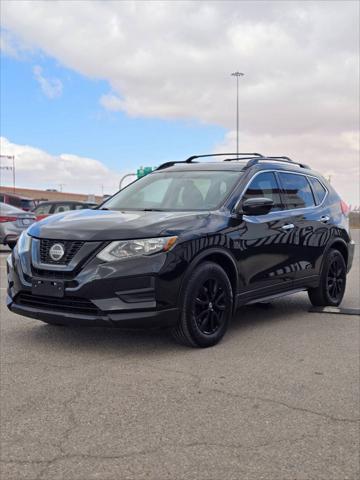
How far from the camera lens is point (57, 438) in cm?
305

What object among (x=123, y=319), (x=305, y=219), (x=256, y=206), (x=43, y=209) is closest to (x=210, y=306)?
(x=123, y=319)

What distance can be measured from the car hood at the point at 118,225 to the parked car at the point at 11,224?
403 inches

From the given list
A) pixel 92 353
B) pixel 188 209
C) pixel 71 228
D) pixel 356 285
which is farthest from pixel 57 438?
pixel 356 285

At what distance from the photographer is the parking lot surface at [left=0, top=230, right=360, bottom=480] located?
2.77 meters

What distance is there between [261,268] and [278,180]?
116 centimetres

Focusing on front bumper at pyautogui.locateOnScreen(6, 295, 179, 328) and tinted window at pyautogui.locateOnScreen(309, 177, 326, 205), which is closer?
front bumper at pyautogui.locateOnScreen(6, 295, 179, 328)

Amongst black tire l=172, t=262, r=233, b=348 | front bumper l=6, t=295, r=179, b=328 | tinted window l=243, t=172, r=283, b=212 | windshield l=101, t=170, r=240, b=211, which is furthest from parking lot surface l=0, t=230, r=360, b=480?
tinted window l=243, t=172, r=283, b=212

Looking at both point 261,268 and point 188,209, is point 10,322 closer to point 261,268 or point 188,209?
point 188,209

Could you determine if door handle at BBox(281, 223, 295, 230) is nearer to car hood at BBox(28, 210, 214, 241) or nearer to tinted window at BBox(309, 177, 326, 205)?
tinted window at BBox(309, 177, 326, 205)

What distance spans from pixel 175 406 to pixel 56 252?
1.77m

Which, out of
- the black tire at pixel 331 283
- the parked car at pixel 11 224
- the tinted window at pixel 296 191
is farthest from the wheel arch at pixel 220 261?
the parked car at pixel 11 224

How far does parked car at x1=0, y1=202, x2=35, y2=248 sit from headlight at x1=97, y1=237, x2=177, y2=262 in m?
10.9

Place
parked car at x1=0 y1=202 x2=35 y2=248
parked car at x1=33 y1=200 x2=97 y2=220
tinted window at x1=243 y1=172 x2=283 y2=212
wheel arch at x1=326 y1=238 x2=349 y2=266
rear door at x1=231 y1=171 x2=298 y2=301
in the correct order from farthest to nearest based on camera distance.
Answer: parked car at x1=33 y1=200 x2=97 y2=220 < parked car at x1=0 y1=202 x2=35 y2=248 < wheel arch at x1=326 y1=238 x2=349 y2=266 < tinted window at x1=243 y1=172 x2=283 y2=212 < rear door at x1=231 y1=171 x2=298 y2=301

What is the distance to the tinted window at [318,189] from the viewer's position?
22.6 feet
